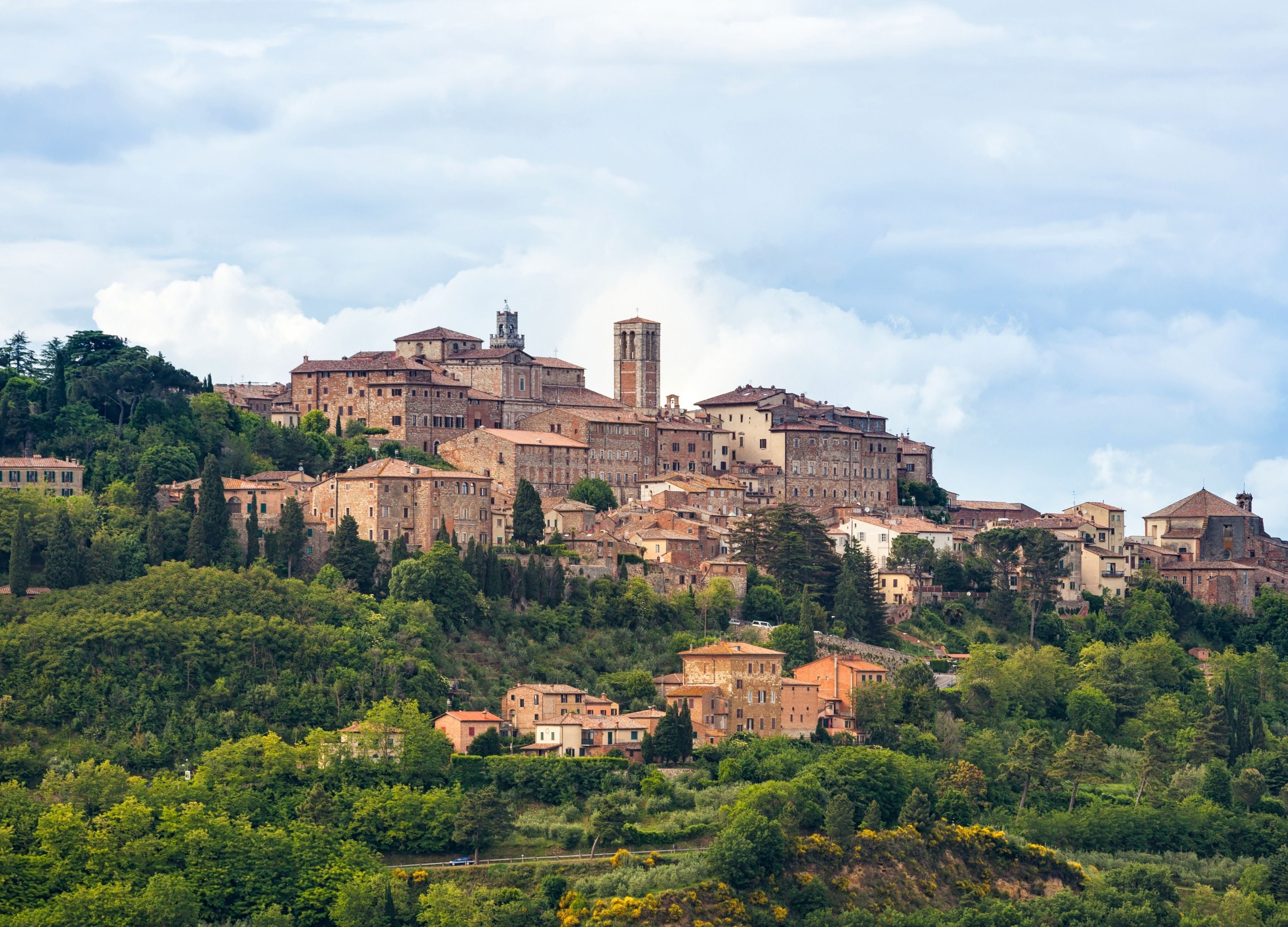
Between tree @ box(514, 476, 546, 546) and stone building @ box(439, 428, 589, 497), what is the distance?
22.8ft

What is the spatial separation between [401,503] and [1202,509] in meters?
48.6

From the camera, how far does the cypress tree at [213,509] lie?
84.6m

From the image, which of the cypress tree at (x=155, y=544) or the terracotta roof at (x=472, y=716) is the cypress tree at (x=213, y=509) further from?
the terracotta roof at (x=472, y=716)

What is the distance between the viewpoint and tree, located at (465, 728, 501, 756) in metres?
77.0

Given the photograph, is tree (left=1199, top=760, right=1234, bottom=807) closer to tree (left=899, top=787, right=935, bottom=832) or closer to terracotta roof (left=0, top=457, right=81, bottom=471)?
tree (left=899, top=787, right=935, bottom=832)

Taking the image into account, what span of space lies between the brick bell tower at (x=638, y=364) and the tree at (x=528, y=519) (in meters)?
26.3

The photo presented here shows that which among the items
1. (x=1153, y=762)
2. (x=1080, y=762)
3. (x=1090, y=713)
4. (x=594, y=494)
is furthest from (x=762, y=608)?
(x=1153, y=762)

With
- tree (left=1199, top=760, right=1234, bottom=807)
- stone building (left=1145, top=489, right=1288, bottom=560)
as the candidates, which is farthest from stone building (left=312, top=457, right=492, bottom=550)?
stone building (left=1145, top=489, right=1288, bottom=560)

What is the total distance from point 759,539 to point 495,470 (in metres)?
12.0

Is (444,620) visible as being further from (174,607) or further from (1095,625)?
(1095,625)

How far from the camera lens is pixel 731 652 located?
83500 mm

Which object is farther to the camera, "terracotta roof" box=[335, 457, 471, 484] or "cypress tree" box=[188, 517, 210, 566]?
"terracotta roof" box=[335, 457, 471, 484]

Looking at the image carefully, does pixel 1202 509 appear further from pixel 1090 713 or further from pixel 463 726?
pixel 463 726

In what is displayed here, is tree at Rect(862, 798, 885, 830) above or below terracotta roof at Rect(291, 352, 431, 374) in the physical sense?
below
